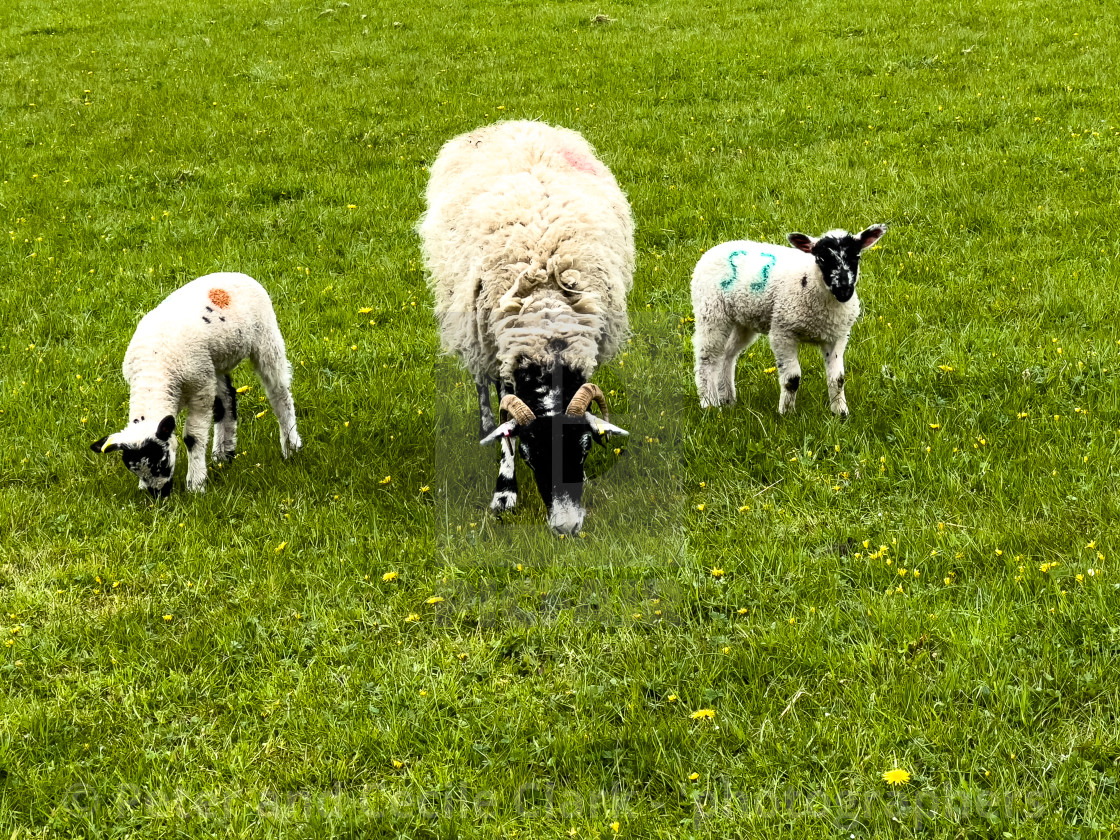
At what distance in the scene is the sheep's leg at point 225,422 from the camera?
6.54 metres

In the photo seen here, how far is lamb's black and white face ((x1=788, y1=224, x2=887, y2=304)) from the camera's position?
18.9 feet

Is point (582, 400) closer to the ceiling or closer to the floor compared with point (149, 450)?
closer to the ceiling

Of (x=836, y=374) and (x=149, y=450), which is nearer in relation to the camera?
(x=149, y=450)

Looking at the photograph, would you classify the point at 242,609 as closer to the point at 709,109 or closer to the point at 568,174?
the point at 568,174

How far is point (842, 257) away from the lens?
5.79 metres

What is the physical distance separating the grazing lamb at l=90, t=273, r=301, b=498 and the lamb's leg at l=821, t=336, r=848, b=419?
3.69 meters

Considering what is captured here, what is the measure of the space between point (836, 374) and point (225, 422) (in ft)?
13.8

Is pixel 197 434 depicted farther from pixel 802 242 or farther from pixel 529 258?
pixel 802 242

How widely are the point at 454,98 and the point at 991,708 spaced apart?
12.9 meters

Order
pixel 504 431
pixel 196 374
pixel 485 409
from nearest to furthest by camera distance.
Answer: pixel 504 431 < pixel 196 374 < pixel 485 409

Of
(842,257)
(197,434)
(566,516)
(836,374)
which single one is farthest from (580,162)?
(197,434)

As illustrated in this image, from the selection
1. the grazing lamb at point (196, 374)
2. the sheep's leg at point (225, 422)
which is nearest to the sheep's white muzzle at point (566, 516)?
the grazing lamb at point (196, 374)

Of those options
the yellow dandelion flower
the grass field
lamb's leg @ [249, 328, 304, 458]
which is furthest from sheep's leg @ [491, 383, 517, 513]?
the yellow dandelion flower

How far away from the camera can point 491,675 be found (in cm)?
427
